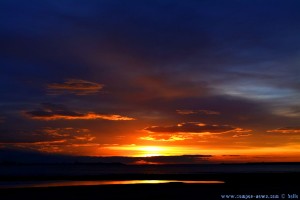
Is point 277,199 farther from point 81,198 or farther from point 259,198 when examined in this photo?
point 81,198

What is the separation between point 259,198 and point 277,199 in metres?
1.70

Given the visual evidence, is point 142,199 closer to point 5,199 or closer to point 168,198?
point 168,198

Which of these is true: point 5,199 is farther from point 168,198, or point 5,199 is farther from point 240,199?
point 240,199

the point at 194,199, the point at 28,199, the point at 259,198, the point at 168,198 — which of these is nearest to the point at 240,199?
the point at 259,198

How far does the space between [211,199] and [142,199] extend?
20.0 ft

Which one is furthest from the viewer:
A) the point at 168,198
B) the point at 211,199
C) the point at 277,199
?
the point at 168,198

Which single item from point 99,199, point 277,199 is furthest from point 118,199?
point 277,199

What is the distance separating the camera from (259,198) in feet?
105

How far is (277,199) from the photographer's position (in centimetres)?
3055

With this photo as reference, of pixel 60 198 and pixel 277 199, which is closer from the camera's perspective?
pixel 277 199

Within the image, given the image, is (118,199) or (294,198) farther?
(118,199)

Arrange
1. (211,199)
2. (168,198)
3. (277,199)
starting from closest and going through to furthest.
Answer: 1. (277,199)
2. (211,199)
3. (168,198)

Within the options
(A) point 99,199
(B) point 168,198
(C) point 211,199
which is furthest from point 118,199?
(C) point 211,199

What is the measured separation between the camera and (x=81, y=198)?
35250mm
